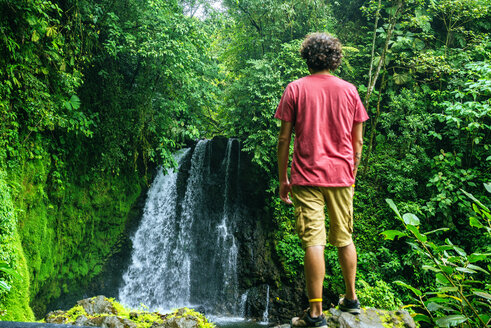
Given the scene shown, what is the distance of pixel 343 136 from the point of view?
2.18 metres

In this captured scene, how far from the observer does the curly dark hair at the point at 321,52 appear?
2.20 m

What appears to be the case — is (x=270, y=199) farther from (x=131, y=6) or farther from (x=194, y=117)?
(x=131, y=6)

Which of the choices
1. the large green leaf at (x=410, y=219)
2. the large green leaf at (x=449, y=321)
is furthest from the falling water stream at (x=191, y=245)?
the large green leaf at (x=449, y=321)

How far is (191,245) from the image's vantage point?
8.77 meters

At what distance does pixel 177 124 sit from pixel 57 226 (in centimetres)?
345

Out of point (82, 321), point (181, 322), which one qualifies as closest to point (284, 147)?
point (181, 322)

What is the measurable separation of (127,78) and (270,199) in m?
4.91

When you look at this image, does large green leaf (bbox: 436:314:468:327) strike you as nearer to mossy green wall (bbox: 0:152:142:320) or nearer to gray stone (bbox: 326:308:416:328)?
gray stone (bbox: 326:308:416:328)

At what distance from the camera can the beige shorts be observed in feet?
6.81

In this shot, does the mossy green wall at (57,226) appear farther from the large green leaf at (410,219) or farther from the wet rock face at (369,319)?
the large green leaf at (410,219)

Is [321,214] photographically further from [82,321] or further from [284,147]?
[82,321]

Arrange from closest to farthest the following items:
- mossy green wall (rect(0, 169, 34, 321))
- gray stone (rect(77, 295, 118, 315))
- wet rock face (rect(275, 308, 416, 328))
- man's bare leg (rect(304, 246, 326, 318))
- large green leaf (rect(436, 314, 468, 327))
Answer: large green leaf (rect(436, 314, 468, 327)), man's bare leg (rect(304, 246, 326, 318)), wet rock face (rect(275, 308, 416, 328)), mossy green wall (rect(0, 169, 34, 321)), gray stone (rect(77, 295, 118, 315))

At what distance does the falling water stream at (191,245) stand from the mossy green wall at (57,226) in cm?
81

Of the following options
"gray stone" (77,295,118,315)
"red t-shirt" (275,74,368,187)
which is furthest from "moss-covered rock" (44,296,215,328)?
"red t-shirt" (275,74,368,187)
